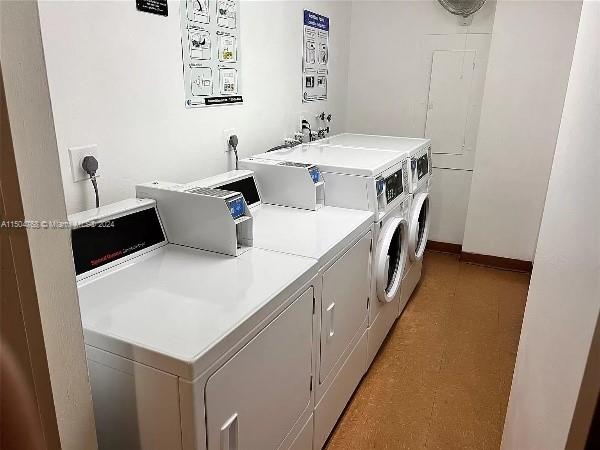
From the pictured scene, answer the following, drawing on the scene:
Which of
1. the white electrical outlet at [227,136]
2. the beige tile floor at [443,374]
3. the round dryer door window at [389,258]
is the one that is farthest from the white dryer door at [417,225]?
the white electrical outlet at [227,136]

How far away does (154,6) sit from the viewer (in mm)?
1798

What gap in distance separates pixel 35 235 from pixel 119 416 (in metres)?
0.57

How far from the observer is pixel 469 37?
138 inches

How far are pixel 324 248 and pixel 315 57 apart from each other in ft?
6.53

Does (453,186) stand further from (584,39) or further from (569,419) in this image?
(569,419)

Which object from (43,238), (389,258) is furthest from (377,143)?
(43,238)

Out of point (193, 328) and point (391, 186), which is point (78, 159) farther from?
point (391, 186)

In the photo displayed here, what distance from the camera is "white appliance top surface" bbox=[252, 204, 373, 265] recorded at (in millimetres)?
1647

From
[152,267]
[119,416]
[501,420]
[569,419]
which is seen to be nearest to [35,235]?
[119,416]

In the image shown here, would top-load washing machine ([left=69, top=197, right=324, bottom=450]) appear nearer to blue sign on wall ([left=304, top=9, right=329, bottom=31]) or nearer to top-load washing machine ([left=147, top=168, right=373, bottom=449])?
top-load washing machine ([left=147, top=168, right=373, bottom=449])

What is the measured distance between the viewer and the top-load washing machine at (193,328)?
3.44 feet

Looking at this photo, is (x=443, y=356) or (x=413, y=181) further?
(x=413, y=181)

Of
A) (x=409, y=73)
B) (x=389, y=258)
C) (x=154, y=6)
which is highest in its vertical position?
(x=154, y=6)

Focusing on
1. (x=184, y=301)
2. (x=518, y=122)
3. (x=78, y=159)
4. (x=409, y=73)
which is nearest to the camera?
(x=184, y=301)
